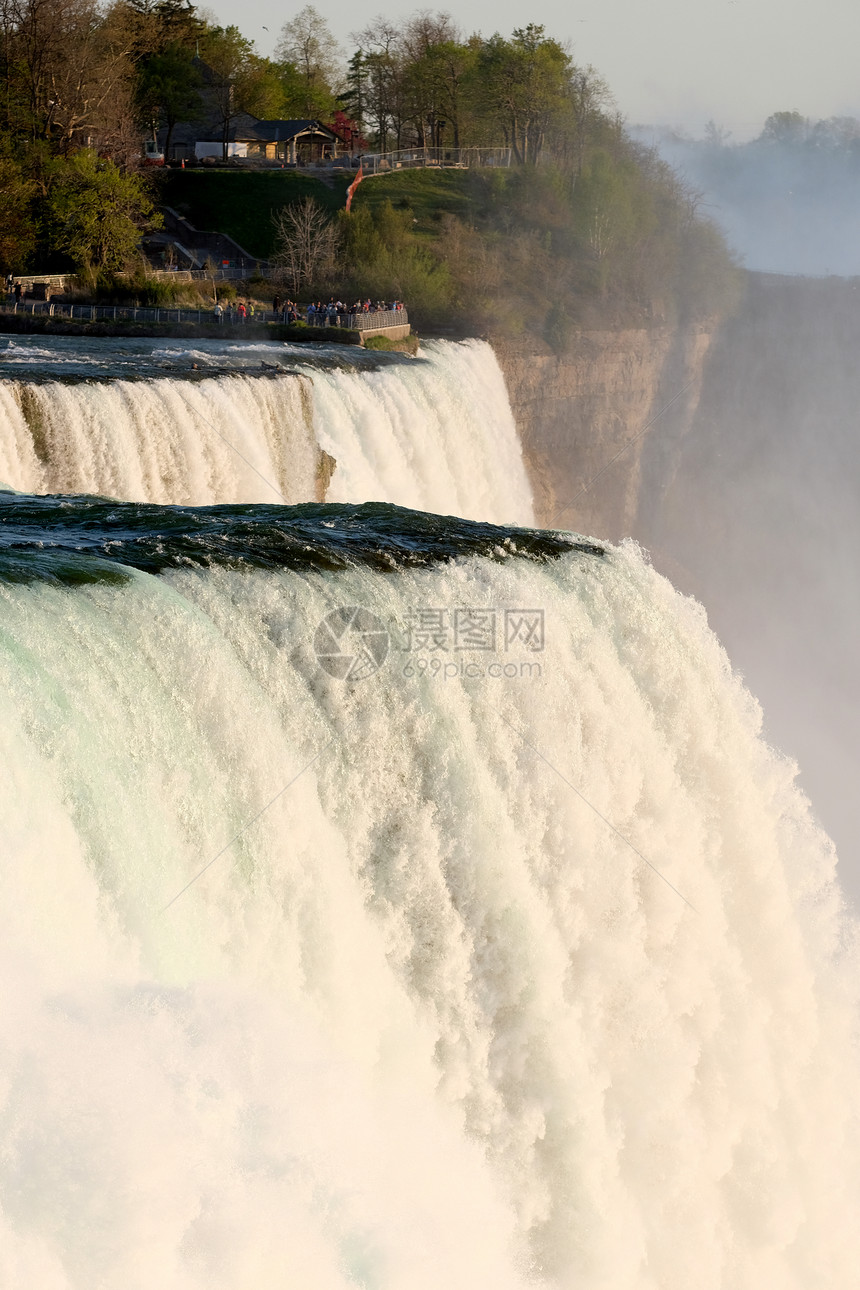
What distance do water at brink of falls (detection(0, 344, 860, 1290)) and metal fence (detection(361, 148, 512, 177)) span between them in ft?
138

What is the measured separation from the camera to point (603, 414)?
4644 centimetres

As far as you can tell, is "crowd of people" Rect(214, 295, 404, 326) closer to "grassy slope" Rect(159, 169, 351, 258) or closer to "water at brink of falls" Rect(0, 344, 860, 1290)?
"grassy slope" Rect(159, 169, 351, 258)

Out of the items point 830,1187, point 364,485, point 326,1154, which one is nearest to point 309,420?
point 364,485

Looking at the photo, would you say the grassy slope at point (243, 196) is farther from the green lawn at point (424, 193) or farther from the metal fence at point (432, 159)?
the metal fence at point (432, 159)

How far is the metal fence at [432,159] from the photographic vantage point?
180 ft

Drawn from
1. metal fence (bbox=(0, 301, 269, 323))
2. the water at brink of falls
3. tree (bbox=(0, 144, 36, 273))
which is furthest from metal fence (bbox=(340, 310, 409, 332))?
the water at brink of falls

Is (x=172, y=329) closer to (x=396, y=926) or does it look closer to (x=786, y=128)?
(x=396, y=926)

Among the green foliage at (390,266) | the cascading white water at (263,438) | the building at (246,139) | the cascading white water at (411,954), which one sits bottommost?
the cascading white water at (411,954)

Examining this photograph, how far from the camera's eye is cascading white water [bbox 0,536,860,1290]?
7.46 metres

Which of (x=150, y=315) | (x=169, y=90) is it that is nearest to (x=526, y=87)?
(x=169, y=90)

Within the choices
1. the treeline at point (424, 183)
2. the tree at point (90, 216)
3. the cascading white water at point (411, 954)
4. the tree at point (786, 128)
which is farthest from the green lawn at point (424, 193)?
the tree at point (786, 128)

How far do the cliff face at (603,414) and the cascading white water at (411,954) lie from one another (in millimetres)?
27420

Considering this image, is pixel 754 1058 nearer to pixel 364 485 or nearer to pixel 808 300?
pixel 364 485

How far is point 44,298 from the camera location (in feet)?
122
